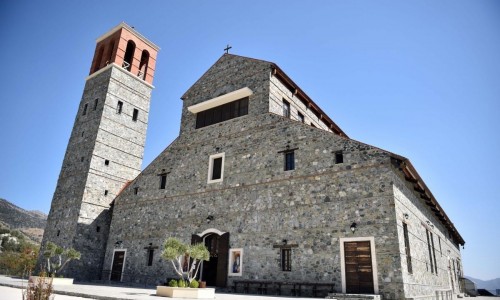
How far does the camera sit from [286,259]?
46.9 ft

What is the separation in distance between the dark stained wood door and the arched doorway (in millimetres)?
6034

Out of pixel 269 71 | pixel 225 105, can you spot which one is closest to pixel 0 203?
pixel 225 105

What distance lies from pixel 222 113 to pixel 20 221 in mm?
47297

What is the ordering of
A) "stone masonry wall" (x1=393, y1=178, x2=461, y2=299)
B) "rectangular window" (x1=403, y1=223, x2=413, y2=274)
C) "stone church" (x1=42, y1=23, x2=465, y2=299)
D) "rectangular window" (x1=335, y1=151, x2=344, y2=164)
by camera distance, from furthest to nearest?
1. "rectangular window" (x1=335, y1=151, x2=344, y2=164)
2. "stone church" (x1=42, y1=23, x2=465, y2=299)
3. "rectangular window" (x1=403, y1=223, x2=413, y2=274)
4. "stone masonry wall" (x1=393, y1=178, x2=461, y2=299)

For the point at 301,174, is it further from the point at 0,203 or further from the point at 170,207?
the point at 0,203

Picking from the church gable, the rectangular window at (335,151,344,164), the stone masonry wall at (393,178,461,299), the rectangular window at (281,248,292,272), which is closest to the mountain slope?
the church gable

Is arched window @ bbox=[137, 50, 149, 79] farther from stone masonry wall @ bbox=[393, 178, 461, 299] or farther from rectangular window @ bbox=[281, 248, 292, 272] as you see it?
stone masonry wall @ bbox=[393, 178, 461, 299]

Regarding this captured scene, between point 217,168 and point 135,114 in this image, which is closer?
point 217,168

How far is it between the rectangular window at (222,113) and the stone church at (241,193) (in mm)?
71

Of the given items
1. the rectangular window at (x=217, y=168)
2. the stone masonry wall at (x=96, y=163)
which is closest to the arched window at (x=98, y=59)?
the stone masonry wall at (x=96, y=163)

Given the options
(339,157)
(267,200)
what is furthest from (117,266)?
(339,157)

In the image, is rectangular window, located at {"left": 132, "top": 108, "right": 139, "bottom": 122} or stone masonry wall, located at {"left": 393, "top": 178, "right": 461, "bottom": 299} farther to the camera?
rectangular window, located at {"left": 132, "top": 108, "right": 139, "bottom": 122}

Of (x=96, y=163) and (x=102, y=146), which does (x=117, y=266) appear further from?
(x=102, y=146)

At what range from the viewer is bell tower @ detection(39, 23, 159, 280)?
21.7 m
